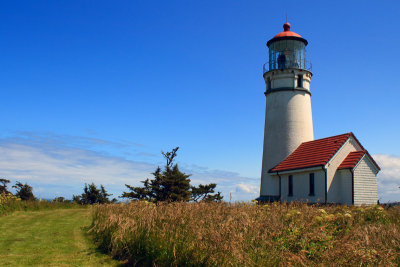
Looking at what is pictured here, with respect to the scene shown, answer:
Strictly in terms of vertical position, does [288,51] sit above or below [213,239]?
A: above

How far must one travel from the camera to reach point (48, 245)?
987 cm

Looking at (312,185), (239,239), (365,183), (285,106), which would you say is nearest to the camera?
(239,239)

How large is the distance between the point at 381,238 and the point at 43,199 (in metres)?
21.0

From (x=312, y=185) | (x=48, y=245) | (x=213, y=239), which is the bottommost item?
(x=48, y=245)

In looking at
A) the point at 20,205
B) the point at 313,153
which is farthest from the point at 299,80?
the point at 20,205

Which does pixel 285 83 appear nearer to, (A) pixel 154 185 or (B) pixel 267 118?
(B) pixel 267 118

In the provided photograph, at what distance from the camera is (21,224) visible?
13836 millimetres

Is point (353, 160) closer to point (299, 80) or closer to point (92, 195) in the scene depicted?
point (299, 80)

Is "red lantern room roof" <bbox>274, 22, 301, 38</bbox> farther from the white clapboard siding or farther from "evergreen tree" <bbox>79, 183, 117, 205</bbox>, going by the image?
"evergreen tree" <bbox>79, 183, 117, 205</bbox>

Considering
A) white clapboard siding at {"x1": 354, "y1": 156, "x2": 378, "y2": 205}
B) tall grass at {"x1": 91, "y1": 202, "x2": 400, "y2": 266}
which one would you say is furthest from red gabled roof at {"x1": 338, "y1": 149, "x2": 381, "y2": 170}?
tall grass at {"x1": 91, "y1": 202, "x2": 400, "y2": 266}

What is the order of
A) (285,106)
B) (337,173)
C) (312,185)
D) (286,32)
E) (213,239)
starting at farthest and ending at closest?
(286,32), (285,106), (312,185), (337,173), (213,239)

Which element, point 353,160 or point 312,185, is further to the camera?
point 312,185

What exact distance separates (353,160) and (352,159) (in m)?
0.21

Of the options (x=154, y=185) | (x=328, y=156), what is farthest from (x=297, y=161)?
(x=154, y=185)
